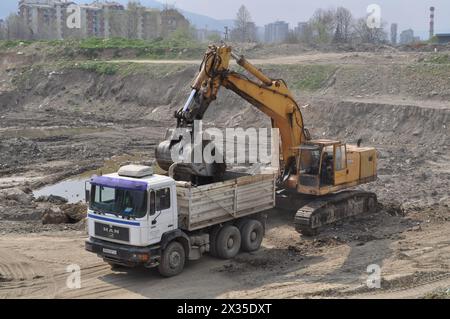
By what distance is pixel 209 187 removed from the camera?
569 inches

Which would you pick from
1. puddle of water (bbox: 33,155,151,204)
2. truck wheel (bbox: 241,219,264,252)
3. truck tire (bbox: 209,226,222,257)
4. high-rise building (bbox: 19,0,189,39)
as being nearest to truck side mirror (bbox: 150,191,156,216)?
truck tire (bbox: 209,226,222,257)

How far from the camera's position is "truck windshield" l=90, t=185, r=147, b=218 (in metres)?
13.1

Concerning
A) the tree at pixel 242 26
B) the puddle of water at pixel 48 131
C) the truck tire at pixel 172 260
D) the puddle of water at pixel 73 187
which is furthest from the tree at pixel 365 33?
the truck tire at pixel 172 260

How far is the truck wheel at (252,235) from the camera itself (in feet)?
51.1

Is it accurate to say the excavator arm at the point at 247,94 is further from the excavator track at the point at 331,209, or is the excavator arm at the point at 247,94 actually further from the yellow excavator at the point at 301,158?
the excavator track at the point at 331,209

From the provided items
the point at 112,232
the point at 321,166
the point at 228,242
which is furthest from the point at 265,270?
the point at 321,166

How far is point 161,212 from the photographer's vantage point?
1337 cm

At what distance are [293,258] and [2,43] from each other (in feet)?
180

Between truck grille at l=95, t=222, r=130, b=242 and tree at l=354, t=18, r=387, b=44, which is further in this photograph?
tree at l=354, t=18, r=387, b=44

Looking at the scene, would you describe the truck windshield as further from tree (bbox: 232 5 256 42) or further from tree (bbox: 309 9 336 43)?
tree (bbox: 232 5 256 42)

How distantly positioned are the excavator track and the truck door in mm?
4566

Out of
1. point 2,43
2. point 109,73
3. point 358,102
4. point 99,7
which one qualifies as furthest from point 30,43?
point 99,7

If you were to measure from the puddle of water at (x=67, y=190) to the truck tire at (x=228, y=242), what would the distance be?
9.16m

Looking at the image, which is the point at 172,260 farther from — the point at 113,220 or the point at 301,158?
the point at 301,158
